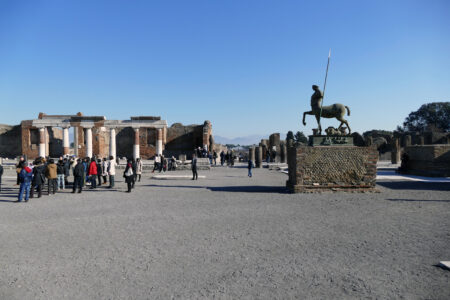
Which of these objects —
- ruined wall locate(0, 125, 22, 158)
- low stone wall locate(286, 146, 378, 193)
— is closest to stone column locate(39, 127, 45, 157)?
ruined wall locate(0, 125, 22, 158)

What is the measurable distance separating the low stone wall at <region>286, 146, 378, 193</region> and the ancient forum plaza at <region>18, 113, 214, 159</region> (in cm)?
2265

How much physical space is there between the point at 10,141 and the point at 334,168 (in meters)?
43.2

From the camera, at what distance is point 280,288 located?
3240 millimetres

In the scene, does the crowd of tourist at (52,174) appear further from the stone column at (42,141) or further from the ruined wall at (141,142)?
the ruined wall at (141,142)

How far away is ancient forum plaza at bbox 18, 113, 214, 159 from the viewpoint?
30.9 m

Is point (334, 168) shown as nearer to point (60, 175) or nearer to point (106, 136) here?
point (60, 175)

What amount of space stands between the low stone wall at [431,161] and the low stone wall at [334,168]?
27.6 ft

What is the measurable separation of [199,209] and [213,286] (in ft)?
14.5

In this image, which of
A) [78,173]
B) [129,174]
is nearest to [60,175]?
[78,173]

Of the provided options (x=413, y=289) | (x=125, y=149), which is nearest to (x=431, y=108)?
(x=125, y=149)

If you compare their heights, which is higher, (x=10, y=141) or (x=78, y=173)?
(x=10, y=141)

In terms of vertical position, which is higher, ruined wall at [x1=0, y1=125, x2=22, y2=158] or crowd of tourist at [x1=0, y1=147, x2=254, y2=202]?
ruined wall at [x1=0, y1=125, x2=22, y2=158]

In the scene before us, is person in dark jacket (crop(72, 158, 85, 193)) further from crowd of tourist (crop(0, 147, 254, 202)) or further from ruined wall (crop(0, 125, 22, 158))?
ruined wall (crop(0, 125, 22, 158))

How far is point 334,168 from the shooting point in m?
10.3
